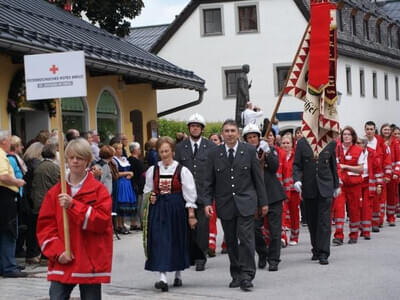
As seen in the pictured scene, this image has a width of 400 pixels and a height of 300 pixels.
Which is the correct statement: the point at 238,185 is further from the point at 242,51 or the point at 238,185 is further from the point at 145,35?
the point at 145,35

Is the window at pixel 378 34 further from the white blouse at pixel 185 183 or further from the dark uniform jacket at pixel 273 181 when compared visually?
the white blouse at pixel 185 183

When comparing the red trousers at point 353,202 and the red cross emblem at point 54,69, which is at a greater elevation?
the red cross emblem at point 54,69

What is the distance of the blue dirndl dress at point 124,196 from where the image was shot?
17.4 meters

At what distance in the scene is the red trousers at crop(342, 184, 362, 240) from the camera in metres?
14.8

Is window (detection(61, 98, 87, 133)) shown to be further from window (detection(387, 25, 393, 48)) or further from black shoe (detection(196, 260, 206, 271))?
window (detection(387, 25, 393, 48))

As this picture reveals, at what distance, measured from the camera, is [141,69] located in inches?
773

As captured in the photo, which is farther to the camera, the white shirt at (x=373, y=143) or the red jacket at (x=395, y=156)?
the red jacket at (x=395, y=156)

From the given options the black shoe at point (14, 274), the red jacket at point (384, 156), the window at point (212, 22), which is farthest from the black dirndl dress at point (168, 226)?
the window at point (212, 22)

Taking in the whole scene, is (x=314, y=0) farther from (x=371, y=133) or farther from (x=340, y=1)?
(x=340, y=1)

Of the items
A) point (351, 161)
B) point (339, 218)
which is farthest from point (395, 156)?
point (339, 218)

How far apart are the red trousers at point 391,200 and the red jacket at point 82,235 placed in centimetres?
1178

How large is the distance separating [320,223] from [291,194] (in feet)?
10.2

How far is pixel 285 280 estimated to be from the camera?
1088cm

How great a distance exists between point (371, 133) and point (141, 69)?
5.42 metres
